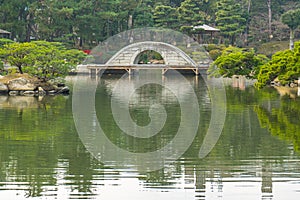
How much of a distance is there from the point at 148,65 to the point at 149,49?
3172 millimetres

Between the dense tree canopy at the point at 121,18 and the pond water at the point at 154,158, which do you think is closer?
the pond water at the point at 154,158

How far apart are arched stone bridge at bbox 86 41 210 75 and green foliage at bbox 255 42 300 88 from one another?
17278mm

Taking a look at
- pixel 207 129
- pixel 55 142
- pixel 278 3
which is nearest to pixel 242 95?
pixel 207 129

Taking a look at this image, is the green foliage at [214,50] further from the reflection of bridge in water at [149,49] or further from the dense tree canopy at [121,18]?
the dense tree canopy at [121,18]

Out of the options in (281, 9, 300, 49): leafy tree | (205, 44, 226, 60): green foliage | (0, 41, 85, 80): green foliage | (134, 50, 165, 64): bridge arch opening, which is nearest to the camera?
(0, 41, 85, 80): green foliage

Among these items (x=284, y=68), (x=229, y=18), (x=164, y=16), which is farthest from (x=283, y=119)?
(x=164, y=16)

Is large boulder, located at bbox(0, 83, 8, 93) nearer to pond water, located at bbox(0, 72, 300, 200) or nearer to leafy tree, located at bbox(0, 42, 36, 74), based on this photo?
leafy tree, located at bbox(0, 42, 36, 74)

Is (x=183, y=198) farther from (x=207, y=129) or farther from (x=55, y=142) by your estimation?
(x=207, y=129)

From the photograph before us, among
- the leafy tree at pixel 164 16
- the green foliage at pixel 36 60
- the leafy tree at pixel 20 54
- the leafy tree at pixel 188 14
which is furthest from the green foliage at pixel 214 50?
the leafy tree at pixel 20 54

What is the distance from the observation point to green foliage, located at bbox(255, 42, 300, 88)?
2947 cm

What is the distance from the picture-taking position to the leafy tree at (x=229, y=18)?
5391 cm

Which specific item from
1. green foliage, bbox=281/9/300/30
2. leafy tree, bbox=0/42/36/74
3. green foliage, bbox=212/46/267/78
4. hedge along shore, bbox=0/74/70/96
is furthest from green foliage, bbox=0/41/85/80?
green foliage, bbox=281/9/300/30

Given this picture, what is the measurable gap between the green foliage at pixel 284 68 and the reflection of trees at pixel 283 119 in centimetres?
259

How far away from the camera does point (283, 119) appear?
69.2ft
